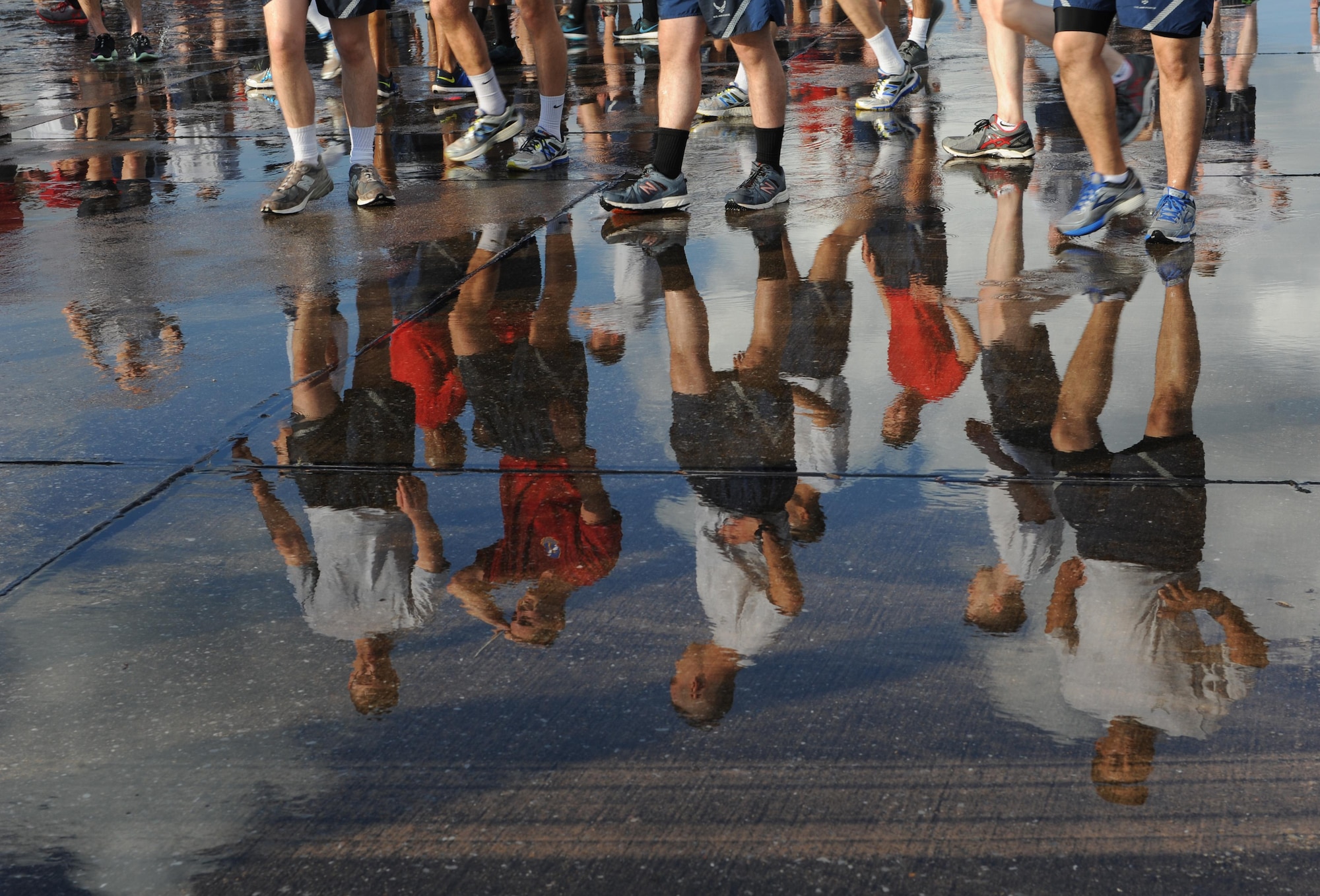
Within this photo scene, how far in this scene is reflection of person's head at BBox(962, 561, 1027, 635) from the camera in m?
2.52

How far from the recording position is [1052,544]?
280cm

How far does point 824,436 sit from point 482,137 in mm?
4301

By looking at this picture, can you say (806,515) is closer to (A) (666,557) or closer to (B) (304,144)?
(A) (666,557)

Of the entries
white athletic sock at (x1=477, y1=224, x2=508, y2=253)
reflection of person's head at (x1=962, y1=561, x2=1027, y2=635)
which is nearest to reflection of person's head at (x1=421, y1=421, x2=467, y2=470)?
reflection of person's head at (x1=962, y1=561, x2=1027, y2=635)

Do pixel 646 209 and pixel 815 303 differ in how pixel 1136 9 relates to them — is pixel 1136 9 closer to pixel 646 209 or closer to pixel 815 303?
pixel 815 303

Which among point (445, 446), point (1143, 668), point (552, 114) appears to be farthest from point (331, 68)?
point (1143, 668)

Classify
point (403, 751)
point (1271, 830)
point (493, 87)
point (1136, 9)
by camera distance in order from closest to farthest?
point (1271, 830) → point (403, 751) → point (1136, 9) → point (493, 87)

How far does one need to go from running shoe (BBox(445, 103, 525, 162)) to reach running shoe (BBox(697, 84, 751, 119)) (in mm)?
1450

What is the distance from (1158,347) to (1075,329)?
26 cm

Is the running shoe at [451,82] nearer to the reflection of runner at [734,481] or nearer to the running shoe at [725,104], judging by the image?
Result: the running shoe at [725,104]

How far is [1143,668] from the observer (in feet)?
7.73

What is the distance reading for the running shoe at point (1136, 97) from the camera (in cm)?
570

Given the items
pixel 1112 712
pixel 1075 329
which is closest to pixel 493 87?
pixel 1075 329

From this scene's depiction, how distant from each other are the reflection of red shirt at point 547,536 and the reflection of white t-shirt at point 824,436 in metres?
0.51
